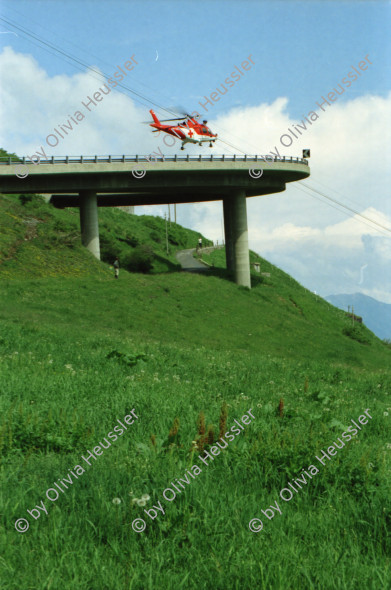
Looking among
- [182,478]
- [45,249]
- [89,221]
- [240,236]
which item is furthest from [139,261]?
[182,478]

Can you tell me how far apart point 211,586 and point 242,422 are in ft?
10.8

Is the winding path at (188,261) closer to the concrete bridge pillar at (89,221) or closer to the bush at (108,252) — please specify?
the bush at (108,252)

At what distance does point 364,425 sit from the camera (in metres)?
7.23

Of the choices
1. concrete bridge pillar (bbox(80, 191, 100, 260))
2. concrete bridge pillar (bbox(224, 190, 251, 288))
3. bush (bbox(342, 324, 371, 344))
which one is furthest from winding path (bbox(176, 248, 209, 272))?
bush (bbox(342, 324, 371, 344))

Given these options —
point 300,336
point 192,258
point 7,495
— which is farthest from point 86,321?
point 192,258

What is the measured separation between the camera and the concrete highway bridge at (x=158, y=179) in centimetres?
4812

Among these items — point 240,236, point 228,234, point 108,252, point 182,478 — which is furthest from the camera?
point 228,234

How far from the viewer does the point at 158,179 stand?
171 feet

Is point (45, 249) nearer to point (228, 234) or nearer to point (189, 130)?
point (189, 130)

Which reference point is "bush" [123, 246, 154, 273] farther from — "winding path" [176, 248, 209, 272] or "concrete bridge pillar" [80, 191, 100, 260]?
"winding path" [176, 248, 209, 272]

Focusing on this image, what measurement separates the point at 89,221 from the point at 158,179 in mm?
8620

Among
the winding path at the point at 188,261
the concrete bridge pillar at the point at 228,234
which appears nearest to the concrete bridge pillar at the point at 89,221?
the concrete bridge pillar at the point at 228,234

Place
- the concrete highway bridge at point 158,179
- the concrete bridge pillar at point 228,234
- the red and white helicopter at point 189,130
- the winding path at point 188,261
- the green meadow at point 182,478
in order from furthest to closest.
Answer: the winding path at point 188,261 → the concrete bridge pillar at point 228,234 → the concrete highway bridge at point 158,179 → the red and white helicopter at point 189,130 → the green meadow at point 182,478

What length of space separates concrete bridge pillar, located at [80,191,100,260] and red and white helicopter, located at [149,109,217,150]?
11781mm
